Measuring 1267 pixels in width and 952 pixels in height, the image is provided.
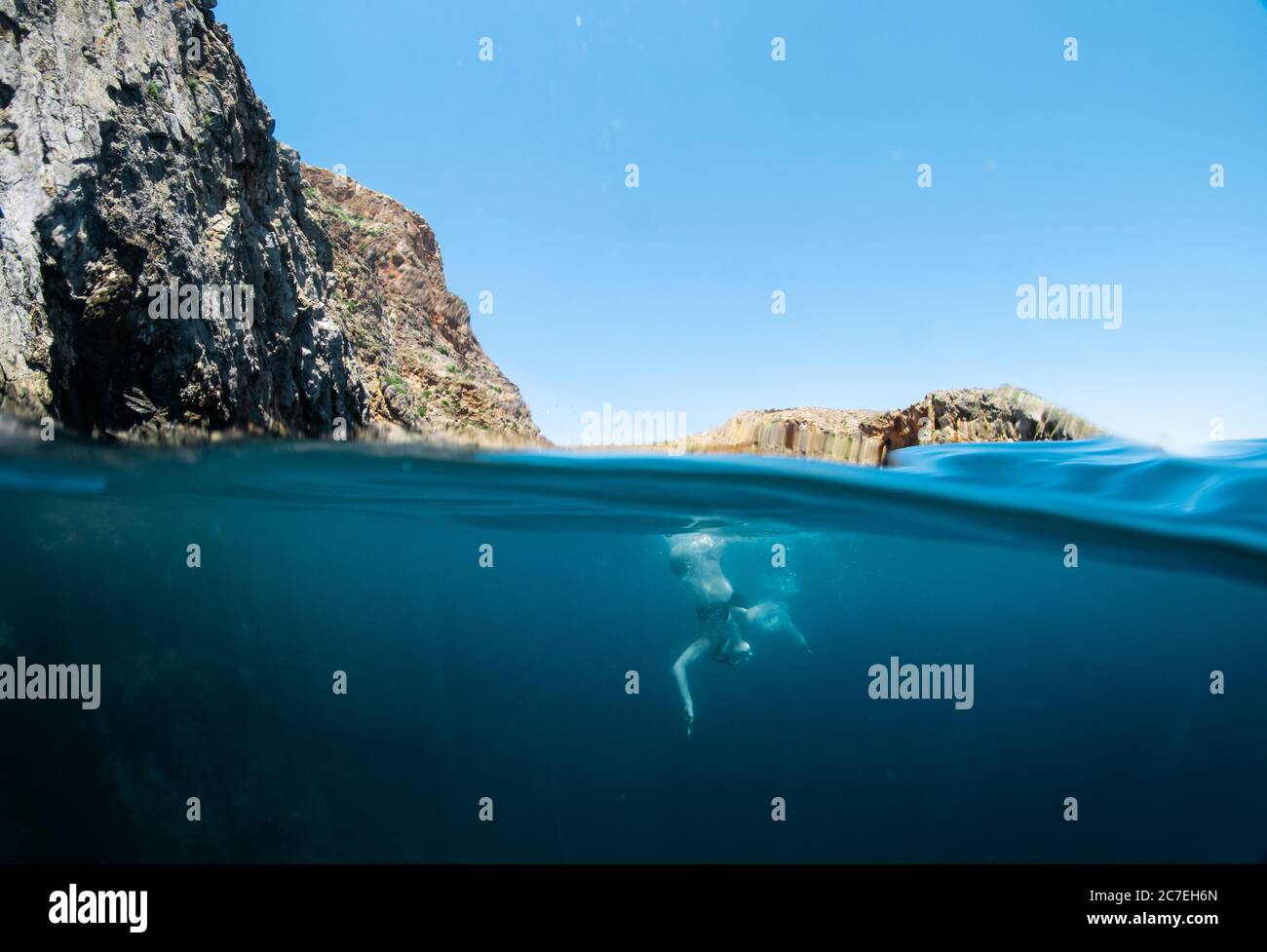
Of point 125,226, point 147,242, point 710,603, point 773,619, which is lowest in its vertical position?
point 773,619

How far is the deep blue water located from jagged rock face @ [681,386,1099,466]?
43 centimetres

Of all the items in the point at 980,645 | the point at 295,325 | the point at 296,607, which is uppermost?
the point at 295,325

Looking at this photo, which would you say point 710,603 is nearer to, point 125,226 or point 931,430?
point 931,430

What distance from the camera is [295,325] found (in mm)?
13648

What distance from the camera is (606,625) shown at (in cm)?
5544

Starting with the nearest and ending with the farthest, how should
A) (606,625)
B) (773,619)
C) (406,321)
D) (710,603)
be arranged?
(710,603) → (406,321) → (773,619) → (606,625)

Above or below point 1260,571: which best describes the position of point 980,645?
below

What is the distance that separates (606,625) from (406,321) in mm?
30674

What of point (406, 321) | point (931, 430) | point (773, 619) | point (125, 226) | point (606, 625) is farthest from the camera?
point (606, 625)

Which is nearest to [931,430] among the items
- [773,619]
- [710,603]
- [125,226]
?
[710,603]
